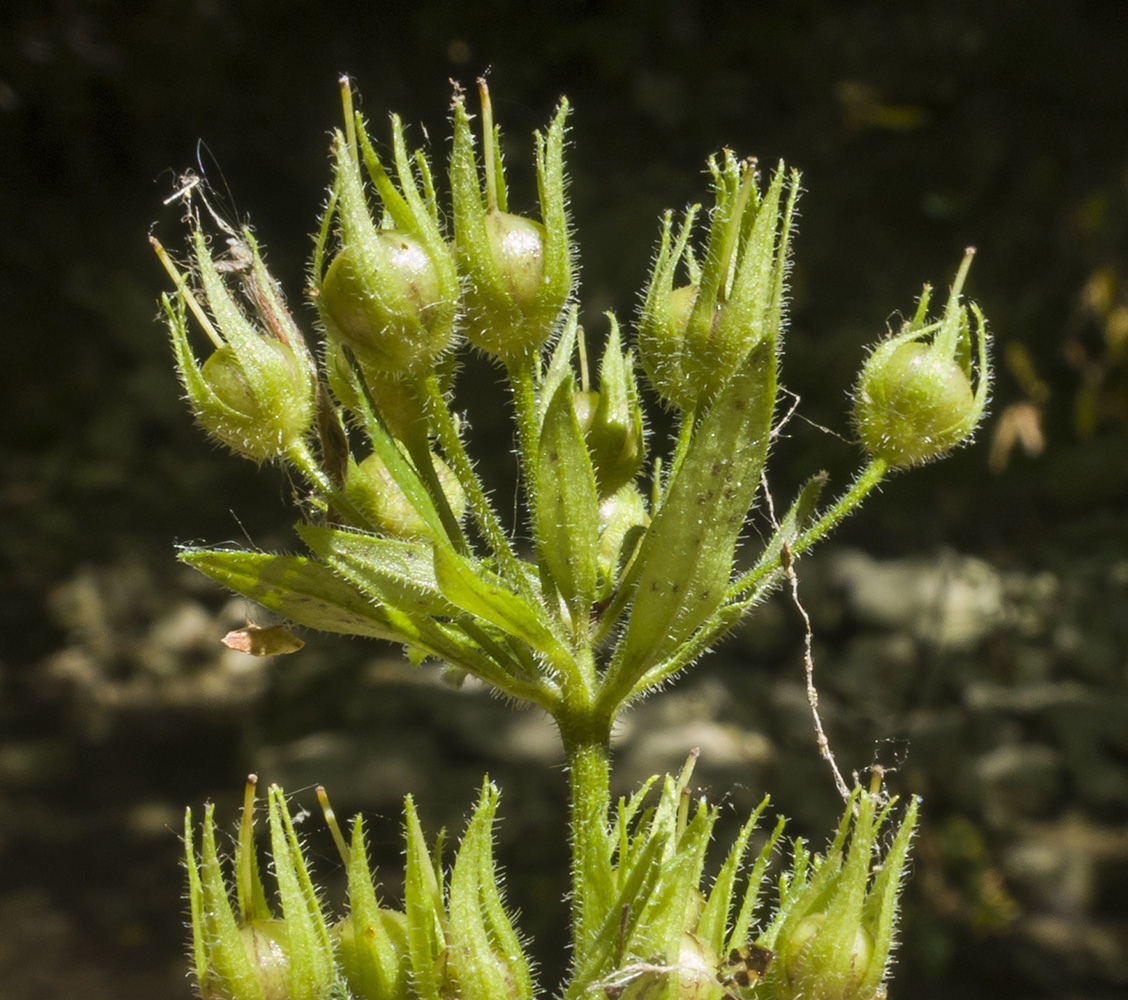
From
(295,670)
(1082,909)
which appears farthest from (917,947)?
(295,670)

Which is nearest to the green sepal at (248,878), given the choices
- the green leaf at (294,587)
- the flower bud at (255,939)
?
the flower bud at (255,939)

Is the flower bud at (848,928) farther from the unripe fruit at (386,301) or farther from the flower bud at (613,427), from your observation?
the unripe fruit at (386,301)

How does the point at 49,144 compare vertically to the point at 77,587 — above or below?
above

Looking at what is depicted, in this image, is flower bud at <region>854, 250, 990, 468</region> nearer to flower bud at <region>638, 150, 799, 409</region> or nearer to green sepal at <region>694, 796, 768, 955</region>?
flower bud at <region>638, 150, 799, 409</region>

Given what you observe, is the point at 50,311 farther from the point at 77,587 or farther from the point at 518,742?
the point at 518,742

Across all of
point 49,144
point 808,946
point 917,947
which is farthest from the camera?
point 49,144

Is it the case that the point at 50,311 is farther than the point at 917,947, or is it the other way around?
the point at 50,311

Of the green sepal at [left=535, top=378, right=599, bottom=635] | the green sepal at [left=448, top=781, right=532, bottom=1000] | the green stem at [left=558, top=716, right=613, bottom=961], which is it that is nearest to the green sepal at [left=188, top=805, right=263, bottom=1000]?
the green sepal at [left=448, top=781, right=532, bottom=1000]
